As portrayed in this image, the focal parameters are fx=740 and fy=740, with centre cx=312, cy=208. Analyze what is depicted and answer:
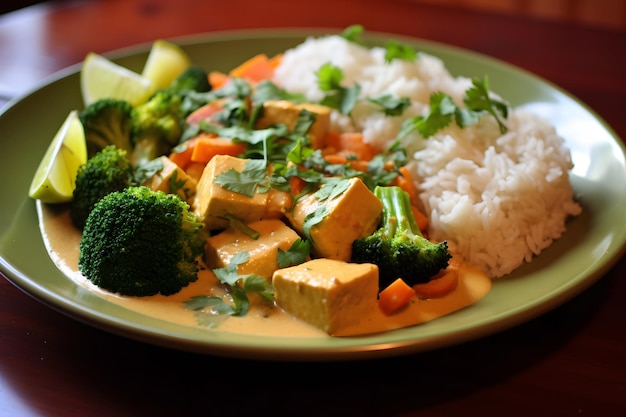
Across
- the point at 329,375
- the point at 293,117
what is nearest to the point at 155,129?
the point at 293,117

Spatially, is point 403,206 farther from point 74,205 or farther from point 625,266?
point 74,205

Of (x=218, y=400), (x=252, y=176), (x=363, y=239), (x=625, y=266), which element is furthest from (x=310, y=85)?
(x=218, y=400)

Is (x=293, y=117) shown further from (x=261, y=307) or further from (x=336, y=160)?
(x=261, y=307)

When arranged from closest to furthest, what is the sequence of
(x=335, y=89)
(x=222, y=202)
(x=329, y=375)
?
(x=329, y=375), (x=222, y=202), (x=335, y=89)

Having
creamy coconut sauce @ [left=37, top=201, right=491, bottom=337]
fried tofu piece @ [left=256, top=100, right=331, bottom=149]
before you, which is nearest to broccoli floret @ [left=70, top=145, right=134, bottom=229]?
creamy coconut sauce @ [left=37, top=201, right=491, bottom=337]

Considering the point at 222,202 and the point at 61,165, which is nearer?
the point at 222,202

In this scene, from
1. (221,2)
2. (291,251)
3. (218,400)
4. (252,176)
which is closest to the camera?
(218,400)
